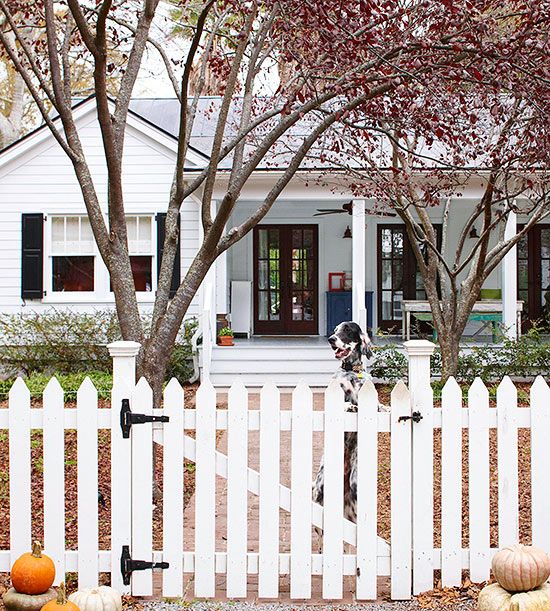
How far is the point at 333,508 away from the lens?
155 inches

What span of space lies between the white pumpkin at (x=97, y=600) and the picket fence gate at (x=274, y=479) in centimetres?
38

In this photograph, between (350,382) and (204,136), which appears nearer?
(350,382)

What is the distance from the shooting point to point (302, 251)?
54.1 ft

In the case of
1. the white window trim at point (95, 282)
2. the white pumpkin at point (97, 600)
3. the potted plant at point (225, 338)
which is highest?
the white window trim at point (95, 282)

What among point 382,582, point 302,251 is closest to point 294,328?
point 302,251

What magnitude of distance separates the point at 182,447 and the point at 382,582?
132cm

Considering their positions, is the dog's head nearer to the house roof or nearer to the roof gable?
the house roof

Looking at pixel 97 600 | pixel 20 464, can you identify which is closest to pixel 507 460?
pixel 97 600

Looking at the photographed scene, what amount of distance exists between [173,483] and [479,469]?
147cm

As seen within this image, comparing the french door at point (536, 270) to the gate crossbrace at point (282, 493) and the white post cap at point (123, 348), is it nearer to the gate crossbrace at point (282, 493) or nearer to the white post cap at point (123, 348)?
the gate crossbrace at point (282, 493)

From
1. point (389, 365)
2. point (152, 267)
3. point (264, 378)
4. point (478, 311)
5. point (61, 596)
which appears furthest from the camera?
point (478, 311)

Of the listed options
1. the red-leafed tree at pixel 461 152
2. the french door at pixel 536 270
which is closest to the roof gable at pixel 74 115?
the red-leafed tree at pixel 461 152

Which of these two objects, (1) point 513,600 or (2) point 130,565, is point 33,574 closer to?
(2) point 130,565

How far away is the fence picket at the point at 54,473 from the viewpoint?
3.94m
